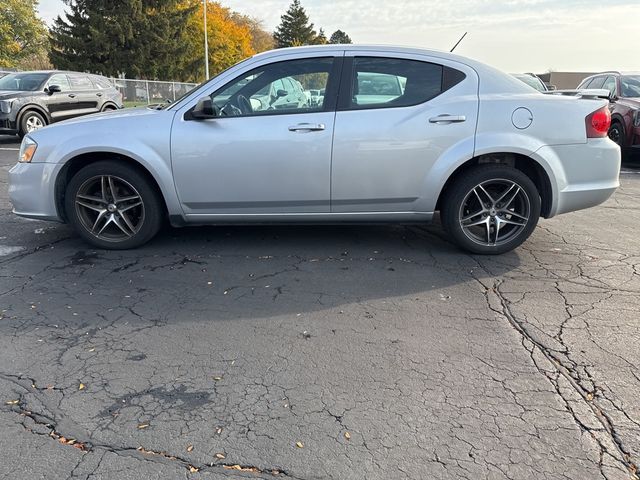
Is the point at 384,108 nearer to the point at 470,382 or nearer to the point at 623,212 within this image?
the point at 470,382

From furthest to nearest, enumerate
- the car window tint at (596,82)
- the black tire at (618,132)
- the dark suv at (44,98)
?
the car window tint at (596,82)
the dark suv at (44,98)
the black tire at (618,132)

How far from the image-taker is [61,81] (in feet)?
39.8

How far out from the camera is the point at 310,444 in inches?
88.0

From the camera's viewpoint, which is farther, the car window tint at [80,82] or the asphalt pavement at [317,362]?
the car window tint at [80,82]

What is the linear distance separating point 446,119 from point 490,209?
0.92 metres

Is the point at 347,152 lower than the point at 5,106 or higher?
lower

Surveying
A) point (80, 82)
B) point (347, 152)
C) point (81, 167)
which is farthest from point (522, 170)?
point (80, 82)

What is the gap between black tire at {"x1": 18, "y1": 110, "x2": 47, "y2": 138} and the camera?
36.6 feet

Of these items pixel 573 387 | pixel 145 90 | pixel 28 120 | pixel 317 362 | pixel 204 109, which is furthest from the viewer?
pixel 145 90

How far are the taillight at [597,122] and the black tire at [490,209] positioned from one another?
0.65 m

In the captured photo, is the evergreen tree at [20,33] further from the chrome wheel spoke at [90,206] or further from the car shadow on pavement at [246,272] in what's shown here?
the car shadow on pavement at [246,272]

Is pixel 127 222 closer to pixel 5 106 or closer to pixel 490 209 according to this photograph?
pixel 490 209

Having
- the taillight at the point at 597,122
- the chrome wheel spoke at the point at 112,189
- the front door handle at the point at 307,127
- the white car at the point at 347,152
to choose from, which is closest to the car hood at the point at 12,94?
the white car at the point at 347,152

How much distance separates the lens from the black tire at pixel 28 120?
11.1 metres
